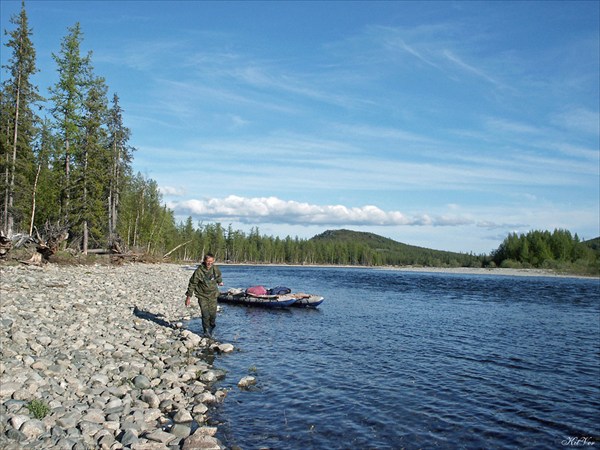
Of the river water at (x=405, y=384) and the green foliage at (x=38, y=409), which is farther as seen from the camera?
the river water at (x=405, y=384)

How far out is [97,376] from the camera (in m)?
9.54

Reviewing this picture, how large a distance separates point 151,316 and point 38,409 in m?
10.7

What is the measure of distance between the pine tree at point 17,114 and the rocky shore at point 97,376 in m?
20.9

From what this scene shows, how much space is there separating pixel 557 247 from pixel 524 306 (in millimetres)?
117165

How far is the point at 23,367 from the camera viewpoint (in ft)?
29.2

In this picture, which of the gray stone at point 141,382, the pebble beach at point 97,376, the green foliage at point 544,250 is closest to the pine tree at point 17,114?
the pebble beach at point 97,376

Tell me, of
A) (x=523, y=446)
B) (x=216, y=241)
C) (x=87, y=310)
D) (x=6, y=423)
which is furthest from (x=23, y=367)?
(x=216, y=241)

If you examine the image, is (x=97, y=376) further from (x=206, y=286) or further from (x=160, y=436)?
(x=206, y=286)

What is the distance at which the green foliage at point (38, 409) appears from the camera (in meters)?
7.10

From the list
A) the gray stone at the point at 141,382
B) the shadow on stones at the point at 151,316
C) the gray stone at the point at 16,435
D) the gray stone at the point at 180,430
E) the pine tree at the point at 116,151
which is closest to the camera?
the gray stone at the point at 16,435

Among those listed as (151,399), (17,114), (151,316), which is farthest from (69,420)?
(17,114)

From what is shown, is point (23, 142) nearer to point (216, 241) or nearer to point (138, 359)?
point (138, 359)

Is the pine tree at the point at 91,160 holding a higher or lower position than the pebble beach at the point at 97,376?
higher

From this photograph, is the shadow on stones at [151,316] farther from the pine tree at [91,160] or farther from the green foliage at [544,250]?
the green foliage at [544,250]
